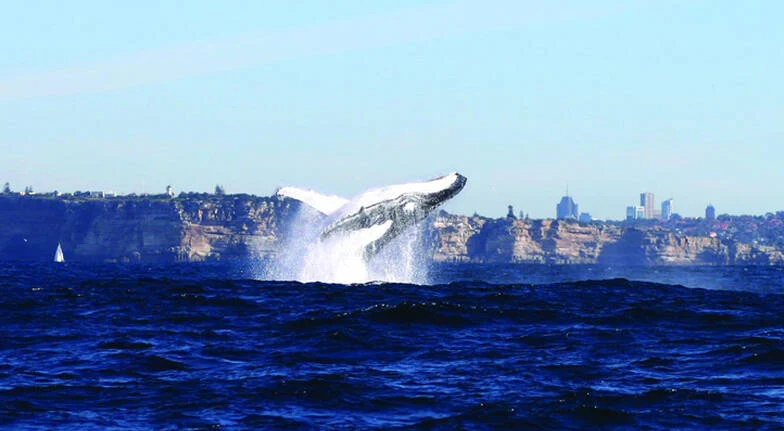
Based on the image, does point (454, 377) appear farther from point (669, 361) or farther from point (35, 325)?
point (35, 325)

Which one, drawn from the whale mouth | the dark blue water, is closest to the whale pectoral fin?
the whale mouth

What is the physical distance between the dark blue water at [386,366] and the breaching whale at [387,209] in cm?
545

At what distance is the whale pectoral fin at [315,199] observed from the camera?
1770 inches

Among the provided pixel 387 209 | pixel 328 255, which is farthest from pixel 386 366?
pixel 328 255

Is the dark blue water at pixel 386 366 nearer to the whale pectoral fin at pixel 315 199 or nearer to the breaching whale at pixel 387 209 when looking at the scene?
the breaching whale at pixel 387 209

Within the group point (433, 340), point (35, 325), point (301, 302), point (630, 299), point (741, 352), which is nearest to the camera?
point (741, 352)

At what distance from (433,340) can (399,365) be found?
12.7 feet

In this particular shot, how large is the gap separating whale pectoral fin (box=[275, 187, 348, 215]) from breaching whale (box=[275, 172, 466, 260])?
1266mm

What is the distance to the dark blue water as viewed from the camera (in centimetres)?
1812

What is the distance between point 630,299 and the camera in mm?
43000

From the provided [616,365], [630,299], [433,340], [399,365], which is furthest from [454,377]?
[630,299]

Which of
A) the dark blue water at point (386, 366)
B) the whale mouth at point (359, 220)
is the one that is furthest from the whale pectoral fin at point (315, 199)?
the dark blue water at point (386, 366)

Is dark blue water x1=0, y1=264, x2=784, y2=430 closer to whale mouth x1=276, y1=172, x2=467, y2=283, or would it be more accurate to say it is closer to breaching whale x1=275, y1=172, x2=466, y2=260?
breaching whale x1=275, y1=172, x2=466, y2=260

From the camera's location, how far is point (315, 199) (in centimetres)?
4562
